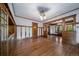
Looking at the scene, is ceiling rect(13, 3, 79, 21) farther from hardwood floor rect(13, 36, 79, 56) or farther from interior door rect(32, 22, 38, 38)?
hardwood floor rect(13, 36, 79, 56)

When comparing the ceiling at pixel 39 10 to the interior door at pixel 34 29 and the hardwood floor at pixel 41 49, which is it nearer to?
the interior door at pixel 34 29

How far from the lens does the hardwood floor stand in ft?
5.61

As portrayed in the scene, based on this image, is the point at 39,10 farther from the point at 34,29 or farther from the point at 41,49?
the point at 41,49

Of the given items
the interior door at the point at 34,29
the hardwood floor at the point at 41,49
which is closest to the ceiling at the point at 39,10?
the interior door at the point at 34,29

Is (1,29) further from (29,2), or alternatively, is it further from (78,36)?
(78,36)

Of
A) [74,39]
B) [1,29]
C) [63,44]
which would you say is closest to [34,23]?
[1,29]

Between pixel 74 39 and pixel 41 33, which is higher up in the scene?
pixel 41 33

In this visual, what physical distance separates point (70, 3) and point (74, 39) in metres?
0.82

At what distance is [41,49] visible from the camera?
1.96 m

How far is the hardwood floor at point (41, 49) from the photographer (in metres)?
1.71

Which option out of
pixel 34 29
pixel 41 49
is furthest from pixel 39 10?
pixel 41 49

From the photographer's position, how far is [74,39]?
1.81 metres

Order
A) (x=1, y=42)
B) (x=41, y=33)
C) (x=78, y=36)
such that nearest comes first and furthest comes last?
(x=1, y=42), (x=78, y=36), (x=41, y=33)

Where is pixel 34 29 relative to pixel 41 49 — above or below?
above
